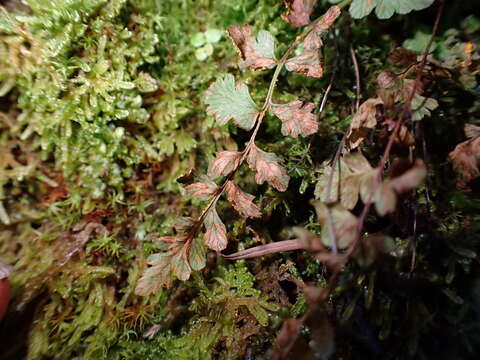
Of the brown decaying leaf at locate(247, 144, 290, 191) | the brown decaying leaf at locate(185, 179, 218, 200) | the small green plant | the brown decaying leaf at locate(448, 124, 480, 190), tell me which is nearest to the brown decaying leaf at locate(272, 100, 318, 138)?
the small green plant

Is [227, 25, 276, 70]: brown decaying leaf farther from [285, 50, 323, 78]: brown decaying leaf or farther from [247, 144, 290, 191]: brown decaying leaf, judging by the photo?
[247, 144, 290, 191]: brown decaying leaf

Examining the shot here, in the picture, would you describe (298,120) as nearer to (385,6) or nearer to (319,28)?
(319,28)

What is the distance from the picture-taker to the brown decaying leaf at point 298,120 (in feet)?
5.11

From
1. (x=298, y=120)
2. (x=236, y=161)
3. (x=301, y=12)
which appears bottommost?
(x=236, y=161)

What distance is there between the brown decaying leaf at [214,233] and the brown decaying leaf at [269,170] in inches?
10.6

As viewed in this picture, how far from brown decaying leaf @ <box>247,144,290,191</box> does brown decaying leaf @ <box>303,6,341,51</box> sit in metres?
0.57

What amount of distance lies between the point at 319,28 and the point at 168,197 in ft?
4.11

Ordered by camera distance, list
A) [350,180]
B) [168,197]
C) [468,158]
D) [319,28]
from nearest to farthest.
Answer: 1. [350,180]
2. [468,158]
3. [319,28]
4. [168,197]

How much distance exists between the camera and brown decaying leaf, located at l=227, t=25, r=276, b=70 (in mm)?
1687

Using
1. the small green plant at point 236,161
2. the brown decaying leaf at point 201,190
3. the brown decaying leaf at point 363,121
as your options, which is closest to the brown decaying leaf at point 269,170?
the small green plant at point 236,161

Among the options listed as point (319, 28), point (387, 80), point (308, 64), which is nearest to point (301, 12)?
point (319, 28)

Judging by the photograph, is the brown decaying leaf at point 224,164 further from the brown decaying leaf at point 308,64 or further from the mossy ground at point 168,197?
the brown decaying leaf at point 308,64

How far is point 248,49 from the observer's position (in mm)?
1716

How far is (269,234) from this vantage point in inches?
72.9
